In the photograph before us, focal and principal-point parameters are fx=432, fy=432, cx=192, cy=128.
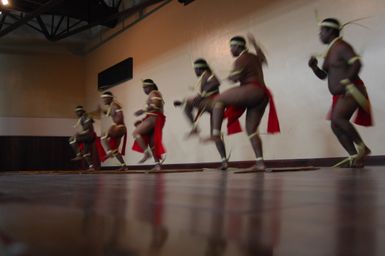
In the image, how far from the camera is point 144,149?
5.05 meters

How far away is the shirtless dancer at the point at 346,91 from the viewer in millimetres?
3004

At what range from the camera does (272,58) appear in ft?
16.9

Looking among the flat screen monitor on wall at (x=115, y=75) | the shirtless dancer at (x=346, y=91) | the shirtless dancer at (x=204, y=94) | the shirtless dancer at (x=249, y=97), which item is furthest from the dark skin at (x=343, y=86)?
the flat screen monitor on wall at (x=115, y=75)

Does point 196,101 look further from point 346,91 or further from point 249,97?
point 346,91

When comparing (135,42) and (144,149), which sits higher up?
(135,42)

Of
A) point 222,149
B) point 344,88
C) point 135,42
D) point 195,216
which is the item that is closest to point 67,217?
point 195,216

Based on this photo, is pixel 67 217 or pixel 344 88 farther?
pixel 344 88

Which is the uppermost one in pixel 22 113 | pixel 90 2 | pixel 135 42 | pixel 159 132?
pixel 90 2

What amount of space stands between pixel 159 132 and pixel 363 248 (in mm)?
4717

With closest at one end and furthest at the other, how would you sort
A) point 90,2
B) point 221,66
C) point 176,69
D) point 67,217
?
1. point 67,217
2. point 221,66
3. point 176,69
4. point 90,2

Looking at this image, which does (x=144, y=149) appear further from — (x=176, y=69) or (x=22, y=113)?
(x=22, y=113)

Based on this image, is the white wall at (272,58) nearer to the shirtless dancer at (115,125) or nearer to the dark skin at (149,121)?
the shirtless dancer at (115,125)

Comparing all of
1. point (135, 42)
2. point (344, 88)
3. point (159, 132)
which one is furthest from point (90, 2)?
point (344, 88)

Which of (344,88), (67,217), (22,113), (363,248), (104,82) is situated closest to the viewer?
(363,248)
